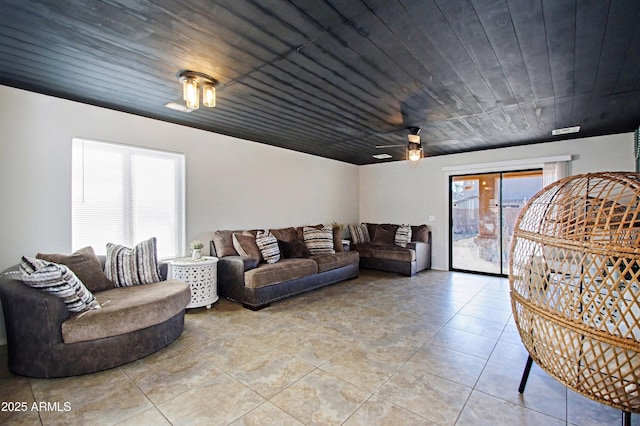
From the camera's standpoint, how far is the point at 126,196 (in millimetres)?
3775

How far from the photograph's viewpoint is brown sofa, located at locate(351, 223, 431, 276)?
5.87 m

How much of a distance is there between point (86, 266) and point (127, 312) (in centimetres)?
94

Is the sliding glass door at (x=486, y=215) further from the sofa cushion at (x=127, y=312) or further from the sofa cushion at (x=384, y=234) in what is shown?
the sofa cushion at (x=127, y=312)

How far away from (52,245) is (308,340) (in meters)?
2.87

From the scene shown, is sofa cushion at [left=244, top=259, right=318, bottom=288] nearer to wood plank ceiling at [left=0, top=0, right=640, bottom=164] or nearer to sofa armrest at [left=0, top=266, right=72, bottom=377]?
sofa armrest at [left=0, top=266, right=72, bottom=377]

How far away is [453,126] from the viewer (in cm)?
419

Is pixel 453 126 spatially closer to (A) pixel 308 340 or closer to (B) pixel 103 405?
(A) pixel 308 340

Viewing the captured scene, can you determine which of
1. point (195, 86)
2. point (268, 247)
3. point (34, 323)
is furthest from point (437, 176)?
point (34, 323)

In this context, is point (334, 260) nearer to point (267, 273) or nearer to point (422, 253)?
point (267, 273)

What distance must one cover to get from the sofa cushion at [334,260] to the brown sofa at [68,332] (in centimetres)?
265

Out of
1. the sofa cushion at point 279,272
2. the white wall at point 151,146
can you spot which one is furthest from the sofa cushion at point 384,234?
the sofa cushion at point 279,272

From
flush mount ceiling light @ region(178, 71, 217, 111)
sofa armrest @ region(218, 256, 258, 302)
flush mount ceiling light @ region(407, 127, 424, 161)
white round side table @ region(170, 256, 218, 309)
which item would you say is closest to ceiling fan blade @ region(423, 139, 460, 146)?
flush mount ceiling light @ region(407, 127, 424, 161)

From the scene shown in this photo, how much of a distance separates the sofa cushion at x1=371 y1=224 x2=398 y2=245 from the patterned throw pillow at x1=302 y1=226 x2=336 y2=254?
62.9 inches

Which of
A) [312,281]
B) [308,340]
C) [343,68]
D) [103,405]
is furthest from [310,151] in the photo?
[103,405]
